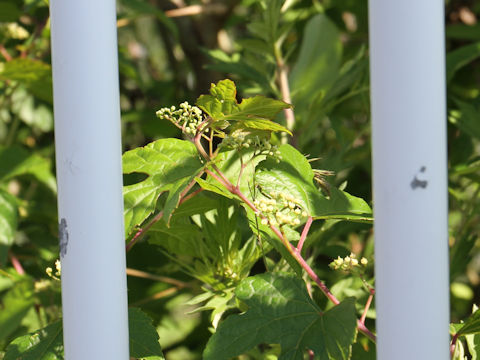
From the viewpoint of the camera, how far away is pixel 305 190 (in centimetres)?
67

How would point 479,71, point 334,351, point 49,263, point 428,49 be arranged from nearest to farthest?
point 428,49 → point 334,351 → point 49,263 → point 479,71

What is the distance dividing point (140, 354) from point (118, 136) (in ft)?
0.72

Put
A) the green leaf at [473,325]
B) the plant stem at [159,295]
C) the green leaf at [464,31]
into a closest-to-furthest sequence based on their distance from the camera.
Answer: the green leaf at [473,325]
the plant stem at [159,295]
the green leaf at [464,31]

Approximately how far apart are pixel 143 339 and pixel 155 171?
0.54 ft

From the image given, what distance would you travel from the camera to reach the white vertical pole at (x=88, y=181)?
508 mm

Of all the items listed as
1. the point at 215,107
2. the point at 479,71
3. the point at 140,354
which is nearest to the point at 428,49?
the point at 215,107

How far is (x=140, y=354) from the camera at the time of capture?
62cm

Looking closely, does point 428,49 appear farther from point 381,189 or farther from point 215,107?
point 215,107

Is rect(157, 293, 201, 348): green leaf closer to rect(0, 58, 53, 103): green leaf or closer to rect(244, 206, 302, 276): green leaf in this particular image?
rect(0, 58, 53, 103): green leaf

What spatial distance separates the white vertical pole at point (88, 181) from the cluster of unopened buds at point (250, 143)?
0.50 ft

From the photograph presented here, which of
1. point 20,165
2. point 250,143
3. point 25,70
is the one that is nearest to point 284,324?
point 250,143

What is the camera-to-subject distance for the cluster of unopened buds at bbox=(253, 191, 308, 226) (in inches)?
23.8

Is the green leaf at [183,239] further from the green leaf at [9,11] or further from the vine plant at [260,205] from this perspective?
the green leaf at [9,11]

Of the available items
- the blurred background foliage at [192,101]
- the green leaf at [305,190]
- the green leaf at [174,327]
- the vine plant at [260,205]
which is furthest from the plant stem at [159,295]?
the green leaf at [305,190]
